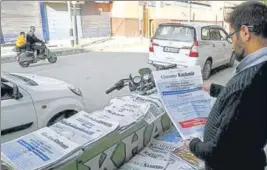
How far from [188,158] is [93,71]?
617 centimetres

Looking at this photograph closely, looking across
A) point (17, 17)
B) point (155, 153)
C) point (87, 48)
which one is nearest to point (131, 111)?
point (155, 153)

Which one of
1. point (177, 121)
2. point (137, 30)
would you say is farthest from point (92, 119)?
point (137, 30)

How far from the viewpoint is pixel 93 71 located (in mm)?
7863

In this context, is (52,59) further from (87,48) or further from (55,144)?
(55,144)

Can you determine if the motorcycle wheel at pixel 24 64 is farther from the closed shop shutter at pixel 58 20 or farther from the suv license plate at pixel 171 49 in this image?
the closed shop shutter at pixel 58 20

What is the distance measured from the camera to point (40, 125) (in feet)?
9.65

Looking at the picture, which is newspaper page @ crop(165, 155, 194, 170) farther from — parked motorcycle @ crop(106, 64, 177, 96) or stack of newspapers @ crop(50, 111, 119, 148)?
parked motorcycle @ crop(106, 64, 177, 96)

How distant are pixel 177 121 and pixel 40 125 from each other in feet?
6.27

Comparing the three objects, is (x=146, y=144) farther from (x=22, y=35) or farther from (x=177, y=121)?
(x=22, y=35)

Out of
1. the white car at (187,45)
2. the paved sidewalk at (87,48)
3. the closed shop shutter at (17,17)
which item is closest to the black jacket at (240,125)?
the white car at (187,45)

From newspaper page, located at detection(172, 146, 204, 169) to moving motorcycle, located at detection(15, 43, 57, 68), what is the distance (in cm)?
752

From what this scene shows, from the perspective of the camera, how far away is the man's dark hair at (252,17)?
44.9 inches

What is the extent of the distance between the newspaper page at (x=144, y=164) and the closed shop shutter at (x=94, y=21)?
1404 cm

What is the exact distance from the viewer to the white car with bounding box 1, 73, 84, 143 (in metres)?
2.69
